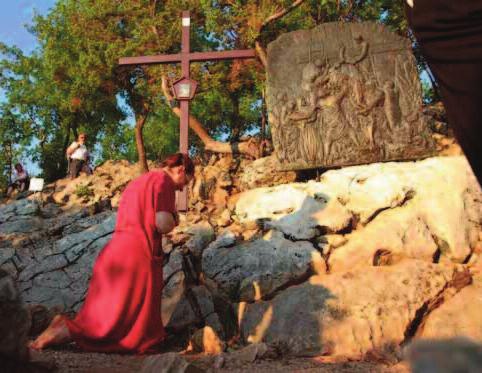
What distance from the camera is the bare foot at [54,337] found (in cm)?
385

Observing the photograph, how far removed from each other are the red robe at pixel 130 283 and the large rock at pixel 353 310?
1.31m

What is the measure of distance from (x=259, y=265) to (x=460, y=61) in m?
4.79

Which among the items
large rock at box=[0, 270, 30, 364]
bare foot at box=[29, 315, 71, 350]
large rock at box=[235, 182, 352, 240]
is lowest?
bare foot at box=[29, 315, 71, 350]

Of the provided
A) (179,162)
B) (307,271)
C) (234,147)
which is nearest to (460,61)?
(179,162)

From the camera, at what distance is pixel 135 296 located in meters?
4.20

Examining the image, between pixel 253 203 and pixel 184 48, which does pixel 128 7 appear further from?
pixel 253 203

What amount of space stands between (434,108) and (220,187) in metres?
6.46

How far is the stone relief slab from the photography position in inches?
314

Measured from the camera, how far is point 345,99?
323 inches

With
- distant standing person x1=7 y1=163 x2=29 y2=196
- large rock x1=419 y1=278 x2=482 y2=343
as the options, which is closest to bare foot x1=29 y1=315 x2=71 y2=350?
large rock x1=419 y1=278 x2=482 y2=343

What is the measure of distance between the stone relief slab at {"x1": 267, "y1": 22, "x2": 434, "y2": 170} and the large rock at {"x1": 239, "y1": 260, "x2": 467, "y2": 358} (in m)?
2.99

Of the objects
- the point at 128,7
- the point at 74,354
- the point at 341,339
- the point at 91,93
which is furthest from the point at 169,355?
the point at 91,93

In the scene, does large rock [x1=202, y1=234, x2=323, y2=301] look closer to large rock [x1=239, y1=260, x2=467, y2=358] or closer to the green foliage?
large rock [x1=239, y1=260, x2=467, y2=358]

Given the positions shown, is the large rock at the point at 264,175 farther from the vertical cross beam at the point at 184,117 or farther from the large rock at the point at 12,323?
the large rock at the point at 12,323
